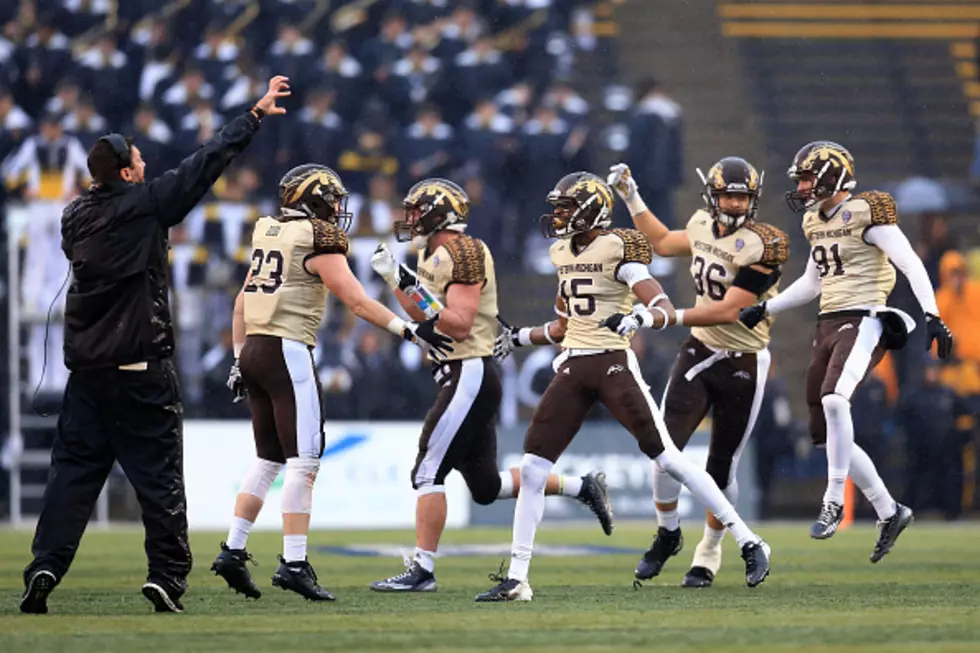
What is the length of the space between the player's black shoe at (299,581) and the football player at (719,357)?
1964mm

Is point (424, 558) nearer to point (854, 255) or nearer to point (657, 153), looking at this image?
point (854, 255)

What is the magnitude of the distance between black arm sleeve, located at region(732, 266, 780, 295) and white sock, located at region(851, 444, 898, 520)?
4.10 ft

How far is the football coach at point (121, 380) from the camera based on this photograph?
797cm

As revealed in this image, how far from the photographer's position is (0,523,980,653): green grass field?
264 inches

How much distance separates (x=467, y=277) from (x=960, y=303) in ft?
34.9

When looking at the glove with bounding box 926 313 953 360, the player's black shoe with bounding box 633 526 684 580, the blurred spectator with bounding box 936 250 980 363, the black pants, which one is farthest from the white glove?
the blurred spectator with bounding box 936 250 980 363

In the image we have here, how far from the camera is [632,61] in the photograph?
23.2 m

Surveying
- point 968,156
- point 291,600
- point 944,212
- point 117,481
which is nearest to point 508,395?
point 117,481

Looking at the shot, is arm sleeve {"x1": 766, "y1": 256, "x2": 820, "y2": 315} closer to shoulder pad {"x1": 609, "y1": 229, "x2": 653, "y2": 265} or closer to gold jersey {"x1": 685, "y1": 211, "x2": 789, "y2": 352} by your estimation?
gold jersey {"x1": 685, "y1": 211, "x2": 789, "y2": 352}

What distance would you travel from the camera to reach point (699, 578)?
9.73 m

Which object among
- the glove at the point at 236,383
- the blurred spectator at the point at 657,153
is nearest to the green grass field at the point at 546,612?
the glove at the point at 236,383

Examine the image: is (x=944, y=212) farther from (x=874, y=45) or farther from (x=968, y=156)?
(x=874, y=45)

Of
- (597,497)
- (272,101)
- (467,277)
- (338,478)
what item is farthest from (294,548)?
(338,478)

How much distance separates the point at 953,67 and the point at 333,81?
8.59 metres
